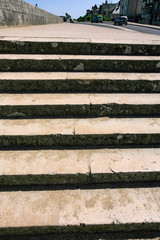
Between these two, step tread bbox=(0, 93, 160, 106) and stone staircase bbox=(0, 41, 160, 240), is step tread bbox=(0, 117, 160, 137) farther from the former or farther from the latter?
step tread bbox=(0, 93, 160, 106)

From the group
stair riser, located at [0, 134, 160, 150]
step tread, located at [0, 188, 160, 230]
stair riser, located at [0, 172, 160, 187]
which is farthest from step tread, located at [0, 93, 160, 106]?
step tread, located at [0, 188, 160, 230]

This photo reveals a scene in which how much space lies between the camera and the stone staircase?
1461 millimetres

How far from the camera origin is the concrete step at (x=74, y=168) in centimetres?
163

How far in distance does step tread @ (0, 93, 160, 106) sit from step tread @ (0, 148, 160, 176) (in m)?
0.69

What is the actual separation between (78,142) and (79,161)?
0.27 metres

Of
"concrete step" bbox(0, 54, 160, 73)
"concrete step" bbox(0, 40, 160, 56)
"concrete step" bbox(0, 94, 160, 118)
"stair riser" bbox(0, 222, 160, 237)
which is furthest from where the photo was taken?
"concrete step" bbox(0, 40, 160, 56)

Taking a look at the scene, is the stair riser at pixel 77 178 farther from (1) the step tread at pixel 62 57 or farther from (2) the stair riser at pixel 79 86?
(1) the step tread at pixel 62 57

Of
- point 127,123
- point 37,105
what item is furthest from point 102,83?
point 37,105

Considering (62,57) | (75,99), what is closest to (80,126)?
(75,99)

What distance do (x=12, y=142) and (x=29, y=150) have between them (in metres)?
0.24

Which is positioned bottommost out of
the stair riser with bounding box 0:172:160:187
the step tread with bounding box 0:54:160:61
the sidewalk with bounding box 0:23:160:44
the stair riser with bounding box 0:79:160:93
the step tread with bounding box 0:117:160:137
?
the stair riser with bounding box 0:172:160:187

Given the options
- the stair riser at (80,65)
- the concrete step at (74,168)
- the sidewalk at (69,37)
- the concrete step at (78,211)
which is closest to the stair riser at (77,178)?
the concrete step at (74,168)

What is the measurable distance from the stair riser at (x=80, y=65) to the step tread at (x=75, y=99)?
0.57 metres

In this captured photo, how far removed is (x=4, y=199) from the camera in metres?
1.54
